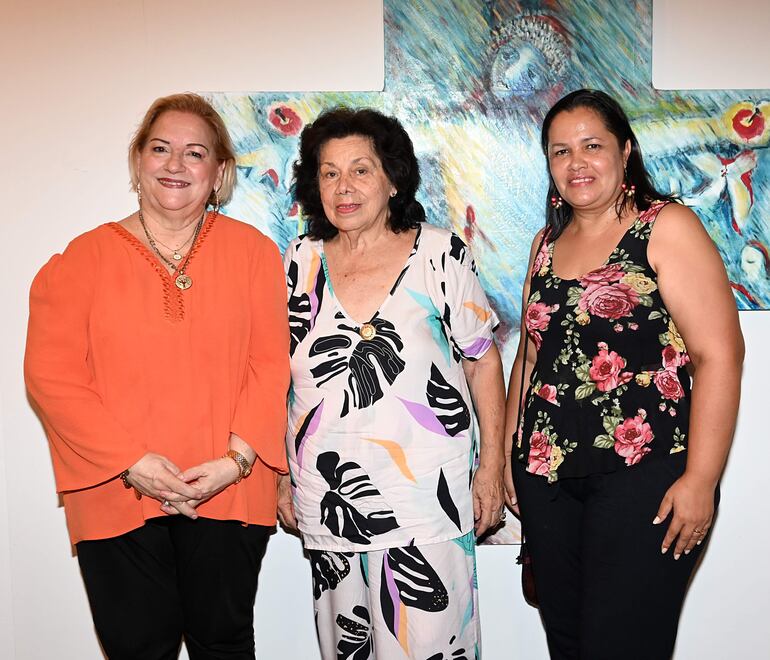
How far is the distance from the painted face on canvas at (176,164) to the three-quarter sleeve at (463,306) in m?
0.67

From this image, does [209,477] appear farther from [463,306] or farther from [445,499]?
[463,306]

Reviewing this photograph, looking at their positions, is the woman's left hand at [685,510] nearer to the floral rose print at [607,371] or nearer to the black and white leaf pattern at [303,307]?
the floral rose print at [607,371]

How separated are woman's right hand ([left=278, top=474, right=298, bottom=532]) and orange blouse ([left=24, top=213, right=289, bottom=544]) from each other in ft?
0.79

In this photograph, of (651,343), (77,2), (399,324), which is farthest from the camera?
(77,2)

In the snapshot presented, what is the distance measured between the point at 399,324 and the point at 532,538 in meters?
0.65

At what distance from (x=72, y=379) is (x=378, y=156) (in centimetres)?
98

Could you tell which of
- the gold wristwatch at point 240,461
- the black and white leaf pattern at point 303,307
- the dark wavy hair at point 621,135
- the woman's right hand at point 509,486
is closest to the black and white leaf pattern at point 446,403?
the woman's right hand at point 509,486

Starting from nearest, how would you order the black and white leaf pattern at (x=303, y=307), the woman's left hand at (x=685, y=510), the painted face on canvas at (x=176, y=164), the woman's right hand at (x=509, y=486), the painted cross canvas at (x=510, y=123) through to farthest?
1. the woman's left hand at (x=685, y=510)
2. the painted face on canvas at (x=176, y=164)
3. the black and white leaf pattern at (x=303, y=307)
4. the woman's right hand at (x=509, y=486)
5. the painted cross canvas at (x=510, y=123)

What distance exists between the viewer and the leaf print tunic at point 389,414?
1985mm

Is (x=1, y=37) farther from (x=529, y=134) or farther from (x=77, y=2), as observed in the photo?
(x=529, y=134)

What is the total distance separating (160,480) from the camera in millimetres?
1831

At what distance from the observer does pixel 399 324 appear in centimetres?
201

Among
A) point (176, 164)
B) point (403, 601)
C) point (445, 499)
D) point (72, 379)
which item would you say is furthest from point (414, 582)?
point (176, 164)

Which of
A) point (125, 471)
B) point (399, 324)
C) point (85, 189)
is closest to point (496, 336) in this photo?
point (399, 324)
